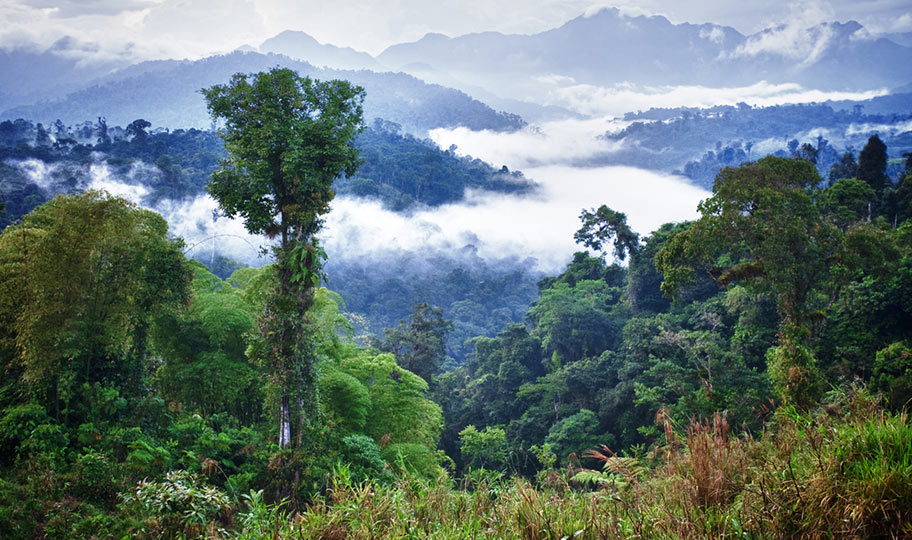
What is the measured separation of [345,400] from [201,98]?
12446 centimetres

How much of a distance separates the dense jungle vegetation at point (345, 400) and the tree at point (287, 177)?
0.14ft

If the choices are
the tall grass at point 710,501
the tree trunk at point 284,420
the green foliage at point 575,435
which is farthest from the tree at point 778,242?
the green foliage at point 575,435

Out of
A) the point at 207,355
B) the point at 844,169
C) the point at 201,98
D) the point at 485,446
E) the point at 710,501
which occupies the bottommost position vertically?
the point at 485,446

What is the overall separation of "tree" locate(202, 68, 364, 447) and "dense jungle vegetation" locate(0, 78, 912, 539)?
0.04m

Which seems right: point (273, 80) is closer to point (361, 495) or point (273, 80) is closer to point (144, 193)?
point (361, 495)

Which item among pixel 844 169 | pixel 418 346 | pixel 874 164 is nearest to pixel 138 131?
pixel 418 346

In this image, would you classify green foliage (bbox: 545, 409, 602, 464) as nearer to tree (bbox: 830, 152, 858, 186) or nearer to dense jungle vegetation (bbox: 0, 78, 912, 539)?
dense jungle vegetation (bbox: 0, 78, 912, 539)

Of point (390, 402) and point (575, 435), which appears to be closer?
point (390, 402)

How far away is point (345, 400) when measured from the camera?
10391mm

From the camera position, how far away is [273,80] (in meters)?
7.71

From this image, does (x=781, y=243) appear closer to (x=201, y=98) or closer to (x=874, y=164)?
(x=874, y=164)

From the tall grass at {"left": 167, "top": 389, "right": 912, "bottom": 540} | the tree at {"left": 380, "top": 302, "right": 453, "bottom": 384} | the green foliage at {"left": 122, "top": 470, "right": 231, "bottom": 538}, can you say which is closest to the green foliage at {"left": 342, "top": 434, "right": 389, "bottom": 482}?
the green foliage at {"left": 122, "top": 470, "right": 231, "bottom": 538}

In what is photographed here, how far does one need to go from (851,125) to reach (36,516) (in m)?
129

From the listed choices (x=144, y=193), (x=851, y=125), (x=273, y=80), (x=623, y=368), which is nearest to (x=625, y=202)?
(x=851, y=125)
